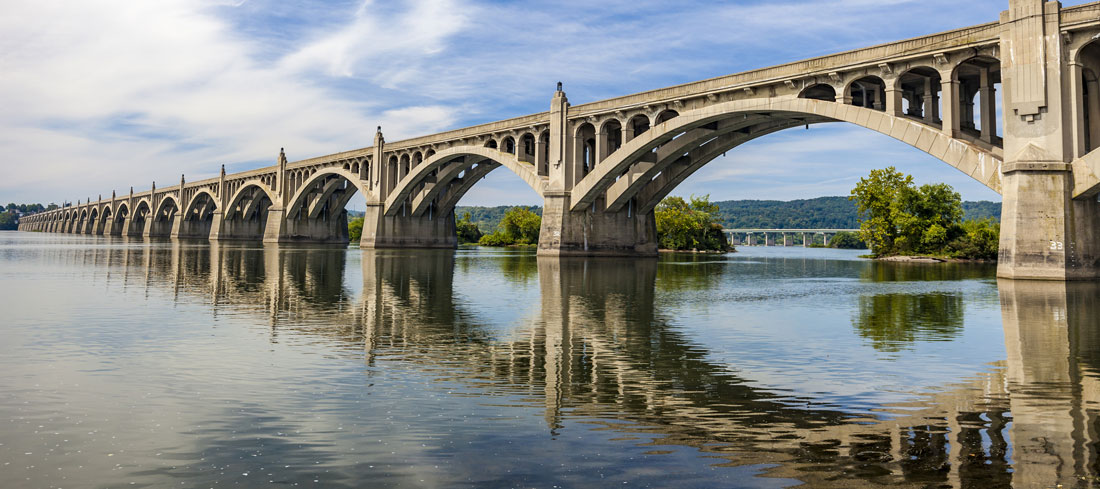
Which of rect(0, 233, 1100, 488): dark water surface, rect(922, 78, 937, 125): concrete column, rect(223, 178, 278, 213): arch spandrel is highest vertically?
rect(223, 178, 278, 213): arch spandrel

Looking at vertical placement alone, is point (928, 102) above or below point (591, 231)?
above

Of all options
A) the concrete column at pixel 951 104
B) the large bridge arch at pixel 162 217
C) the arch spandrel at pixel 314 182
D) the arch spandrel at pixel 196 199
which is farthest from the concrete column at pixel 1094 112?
the large bridge arch at pixel 162 217

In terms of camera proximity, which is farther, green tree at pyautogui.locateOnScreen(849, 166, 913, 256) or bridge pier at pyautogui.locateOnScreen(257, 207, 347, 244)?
bridge pier at pyautogui.locateOnScreen(257, 207, 347, 244)

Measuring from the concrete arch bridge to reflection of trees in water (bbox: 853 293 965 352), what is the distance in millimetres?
9263

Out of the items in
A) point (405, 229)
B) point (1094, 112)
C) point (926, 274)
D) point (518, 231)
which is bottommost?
point (926, 274)

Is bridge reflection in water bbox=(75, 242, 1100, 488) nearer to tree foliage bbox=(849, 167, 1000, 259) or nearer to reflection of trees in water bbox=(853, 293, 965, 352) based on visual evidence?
reflection of trees in water bbox=(853, 293, 965, 352)

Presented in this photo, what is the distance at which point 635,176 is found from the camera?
52.6 m

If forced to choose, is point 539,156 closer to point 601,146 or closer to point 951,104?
point 601,146

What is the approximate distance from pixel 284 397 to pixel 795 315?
12.9 metres

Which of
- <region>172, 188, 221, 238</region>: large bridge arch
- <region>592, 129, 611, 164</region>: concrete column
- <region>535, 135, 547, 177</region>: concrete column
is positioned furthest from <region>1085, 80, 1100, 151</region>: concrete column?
<region>172, 188, 221, 238</region>: large bridge arch

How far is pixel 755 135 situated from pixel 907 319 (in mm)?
34520

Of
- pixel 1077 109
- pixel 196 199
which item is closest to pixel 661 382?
pixel 1077 109

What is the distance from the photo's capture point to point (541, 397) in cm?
800

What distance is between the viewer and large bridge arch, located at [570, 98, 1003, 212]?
32.5 meters
